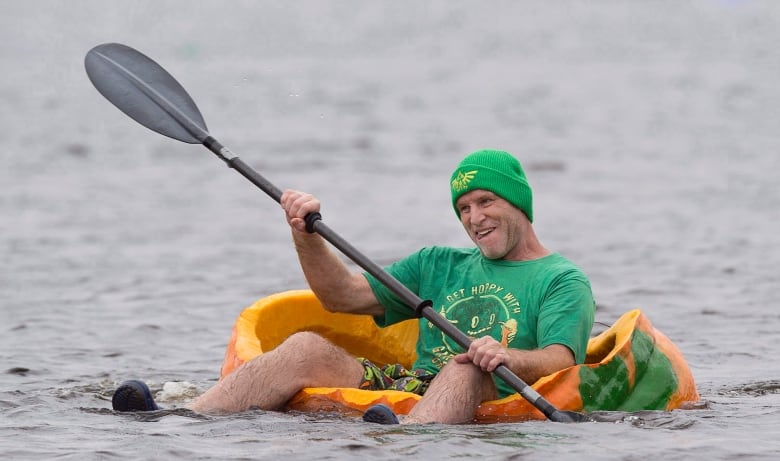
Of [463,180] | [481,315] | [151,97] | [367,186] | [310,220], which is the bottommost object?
[481,315]

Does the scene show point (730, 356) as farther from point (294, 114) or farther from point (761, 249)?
point (294, 114)

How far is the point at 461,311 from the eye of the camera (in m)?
5.70

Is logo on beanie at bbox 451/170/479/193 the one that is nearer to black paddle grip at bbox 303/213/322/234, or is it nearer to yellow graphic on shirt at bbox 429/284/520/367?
yellow graphic on shirt at bbox 429/284/520/367

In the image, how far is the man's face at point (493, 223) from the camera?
18.6 ft

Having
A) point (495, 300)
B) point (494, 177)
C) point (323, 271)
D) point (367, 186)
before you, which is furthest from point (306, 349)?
point (367, 186)

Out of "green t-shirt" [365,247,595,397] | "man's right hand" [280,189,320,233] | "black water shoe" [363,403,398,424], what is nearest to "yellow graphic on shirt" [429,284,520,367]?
"green t-shirt" [365,247,595,397]

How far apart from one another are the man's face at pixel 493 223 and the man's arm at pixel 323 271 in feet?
1.78

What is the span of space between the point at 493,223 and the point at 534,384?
695mm

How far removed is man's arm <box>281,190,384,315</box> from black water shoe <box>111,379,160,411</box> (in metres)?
0.81

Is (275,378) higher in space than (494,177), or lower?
lower

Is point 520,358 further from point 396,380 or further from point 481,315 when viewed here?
point 396,380

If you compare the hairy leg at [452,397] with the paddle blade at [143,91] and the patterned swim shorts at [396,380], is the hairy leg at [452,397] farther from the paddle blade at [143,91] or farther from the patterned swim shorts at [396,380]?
the paddle blade at [143,91]

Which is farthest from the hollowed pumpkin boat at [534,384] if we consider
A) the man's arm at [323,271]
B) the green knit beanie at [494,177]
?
the green knit beanie at [494,177]

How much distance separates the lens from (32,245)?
40.2 ft
